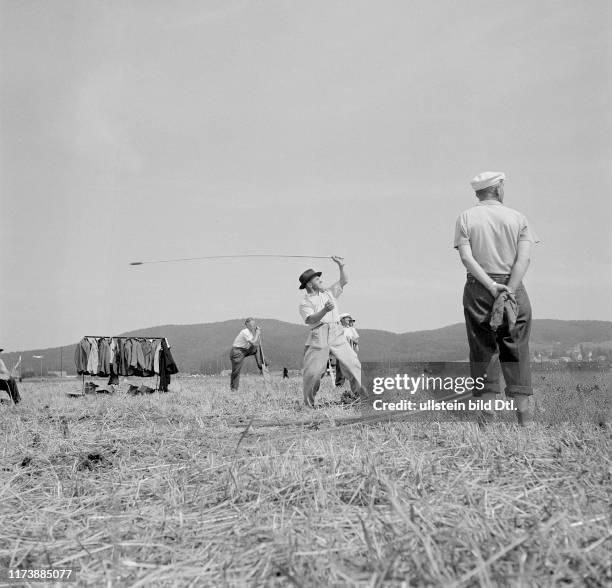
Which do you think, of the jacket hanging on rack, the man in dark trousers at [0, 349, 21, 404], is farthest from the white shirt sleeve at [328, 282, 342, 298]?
the jacket hanging on rack

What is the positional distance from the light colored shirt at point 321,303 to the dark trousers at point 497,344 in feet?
11.0

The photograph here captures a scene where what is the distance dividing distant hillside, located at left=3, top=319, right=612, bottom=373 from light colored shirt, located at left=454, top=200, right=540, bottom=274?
28457 millimetres

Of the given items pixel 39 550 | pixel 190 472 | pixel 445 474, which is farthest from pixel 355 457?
pixel 39 550

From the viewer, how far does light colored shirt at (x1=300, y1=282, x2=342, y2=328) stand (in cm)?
829

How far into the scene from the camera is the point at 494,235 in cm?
499

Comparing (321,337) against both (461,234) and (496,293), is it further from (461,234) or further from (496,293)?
(496,293)

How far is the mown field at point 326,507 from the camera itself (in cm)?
189

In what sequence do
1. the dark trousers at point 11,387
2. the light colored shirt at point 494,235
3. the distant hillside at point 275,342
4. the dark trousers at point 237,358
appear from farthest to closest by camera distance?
the distant hillside at point 275,342
the dark trousers at point 237,358
the dark trousers at point 11,387
the light colored shirt at point 494,235

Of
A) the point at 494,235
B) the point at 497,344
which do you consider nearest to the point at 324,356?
the point at 497,344

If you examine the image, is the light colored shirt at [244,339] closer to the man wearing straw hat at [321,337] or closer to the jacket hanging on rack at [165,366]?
the jacket hanging on rack at [165,366]

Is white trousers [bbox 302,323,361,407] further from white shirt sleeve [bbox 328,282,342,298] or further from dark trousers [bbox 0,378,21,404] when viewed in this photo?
dark trousers [bbox 0,378,21,404]

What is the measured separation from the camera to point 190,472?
341cm

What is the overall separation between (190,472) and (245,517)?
0.93m

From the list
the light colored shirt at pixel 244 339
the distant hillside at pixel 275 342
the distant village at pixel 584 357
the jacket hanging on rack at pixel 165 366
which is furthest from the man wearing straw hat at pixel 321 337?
the distant hillside at pixel 275 342
